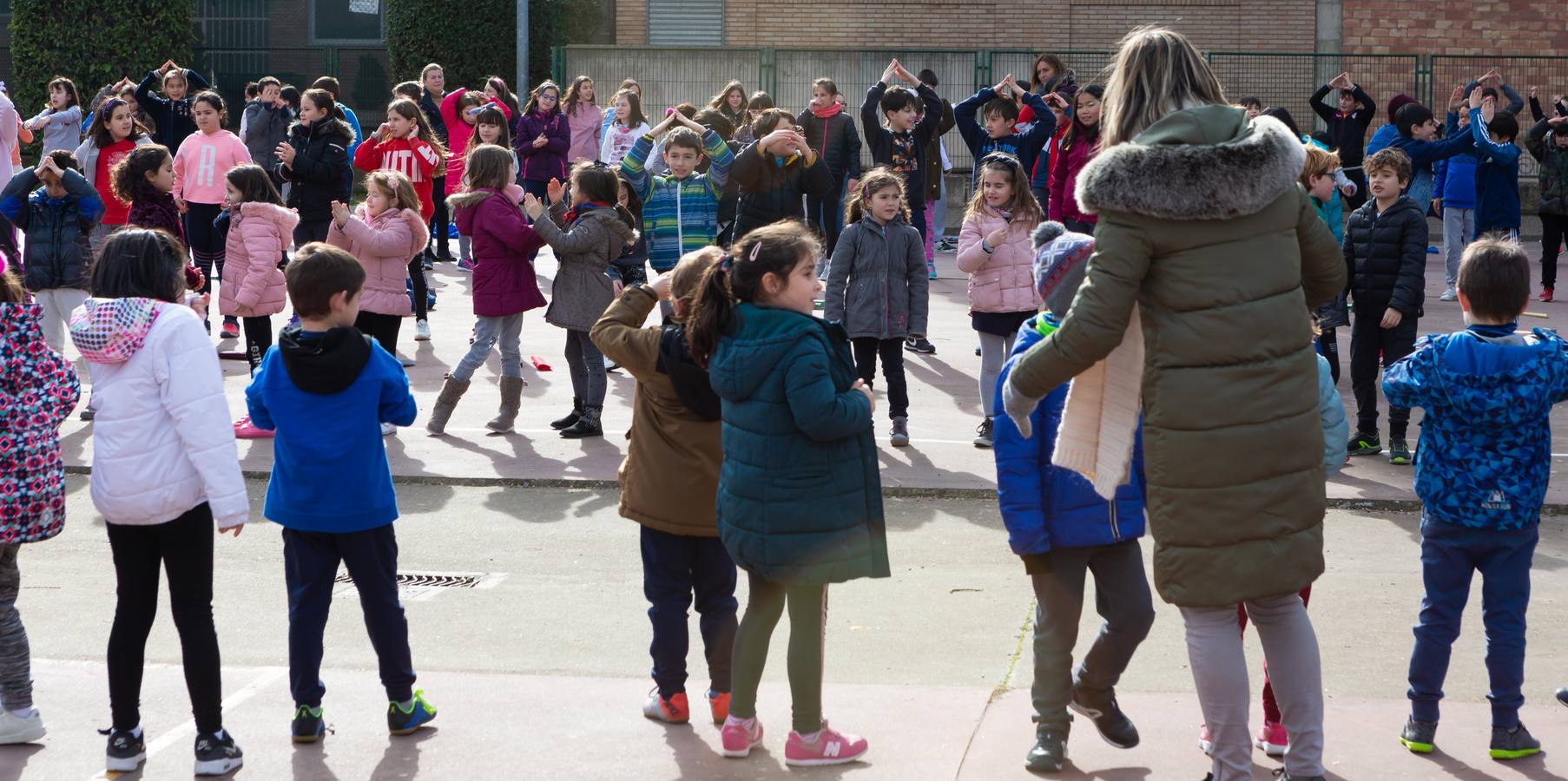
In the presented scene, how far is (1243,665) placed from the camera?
13.4 ft

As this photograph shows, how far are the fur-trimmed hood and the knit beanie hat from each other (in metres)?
0.51

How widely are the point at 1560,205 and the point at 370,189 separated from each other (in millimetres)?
11217

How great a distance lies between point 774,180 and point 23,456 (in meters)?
7.30

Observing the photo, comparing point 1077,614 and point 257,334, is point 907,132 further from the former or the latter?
point 1077,614

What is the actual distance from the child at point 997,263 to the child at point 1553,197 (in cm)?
825

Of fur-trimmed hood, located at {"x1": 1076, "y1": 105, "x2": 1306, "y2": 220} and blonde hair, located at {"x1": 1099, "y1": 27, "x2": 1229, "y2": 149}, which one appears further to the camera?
blonde hair, located at {"x1": 1099, "y1": 27, "x2": 1229, "y2": 149}

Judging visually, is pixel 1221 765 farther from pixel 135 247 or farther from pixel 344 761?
pixel 135 247

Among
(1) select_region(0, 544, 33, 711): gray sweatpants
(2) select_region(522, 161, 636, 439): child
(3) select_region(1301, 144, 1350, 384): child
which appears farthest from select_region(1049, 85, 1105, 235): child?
(1) select_region(0, 544, 33, 711): gray sweatpants

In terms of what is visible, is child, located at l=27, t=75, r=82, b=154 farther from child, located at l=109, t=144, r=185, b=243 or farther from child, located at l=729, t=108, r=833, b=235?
child, located at l=729, t=108, r=833, b=235

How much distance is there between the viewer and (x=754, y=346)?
14.9ft

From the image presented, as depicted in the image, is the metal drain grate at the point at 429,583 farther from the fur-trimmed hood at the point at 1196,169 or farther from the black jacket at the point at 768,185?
the black jacket at the point at 768,185

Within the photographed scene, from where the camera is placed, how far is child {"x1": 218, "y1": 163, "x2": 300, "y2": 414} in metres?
10.4

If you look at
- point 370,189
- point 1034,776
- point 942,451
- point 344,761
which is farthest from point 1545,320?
point 344,761

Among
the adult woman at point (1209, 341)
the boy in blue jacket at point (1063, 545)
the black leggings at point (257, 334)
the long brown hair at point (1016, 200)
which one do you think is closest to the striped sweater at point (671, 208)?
the long brown hair at point (1016, 200)
